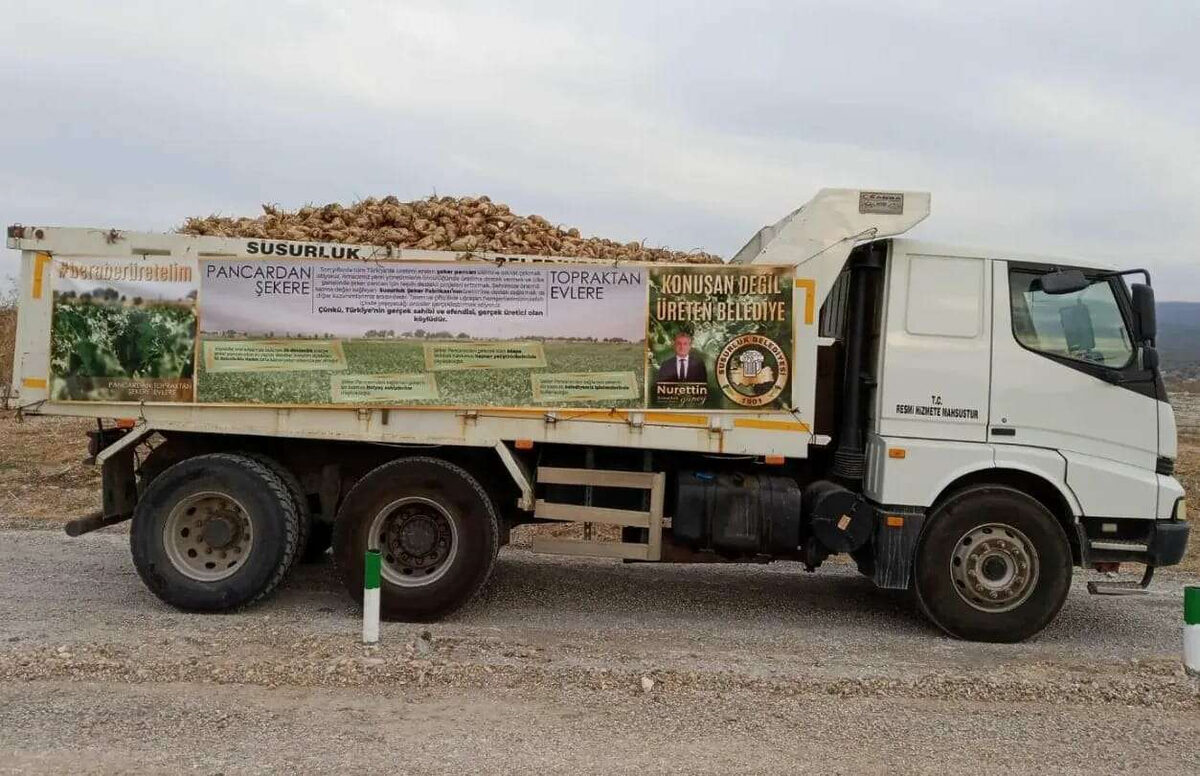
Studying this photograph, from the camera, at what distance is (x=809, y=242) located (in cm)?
650

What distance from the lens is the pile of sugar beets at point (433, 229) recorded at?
6.85 meters

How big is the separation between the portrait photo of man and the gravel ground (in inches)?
72.7

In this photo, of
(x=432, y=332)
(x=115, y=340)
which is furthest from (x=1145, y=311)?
(x=115, y=340)

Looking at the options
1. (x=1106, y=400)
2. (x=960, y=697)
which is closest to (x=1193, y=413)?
(x=1106, y=400)

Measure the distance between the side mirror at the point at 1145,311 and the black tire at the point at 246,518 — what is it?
20.7 feet

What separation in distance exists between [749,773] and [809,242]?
3751mm

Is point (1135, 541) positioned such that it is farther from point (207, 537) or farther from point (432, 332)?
point (207, 537)

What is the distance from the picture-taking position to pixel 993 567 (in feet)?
21.5

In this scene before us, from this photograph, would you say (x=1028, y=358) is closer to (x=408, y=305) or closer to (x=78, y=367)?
(x=408, y=305)

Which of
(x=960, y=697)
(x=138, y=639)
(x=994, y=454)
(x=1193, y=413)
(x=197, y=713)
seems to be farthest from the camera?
(x=1193, y=413)

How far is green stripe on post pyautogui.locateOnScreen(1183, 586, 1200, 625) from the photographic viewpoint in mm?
5676

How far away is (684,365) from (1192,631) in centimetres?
370

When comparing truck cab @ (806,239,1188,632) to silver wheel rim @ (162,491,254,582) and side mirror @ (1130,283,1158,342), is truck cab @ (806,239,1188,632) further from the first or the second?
silver wheel rim @ (162,491,254,582)

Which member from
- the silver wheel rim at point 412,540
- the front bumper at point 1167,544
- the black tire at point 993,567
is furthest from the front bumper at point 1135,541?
the silver wheel rim at point 412,540
